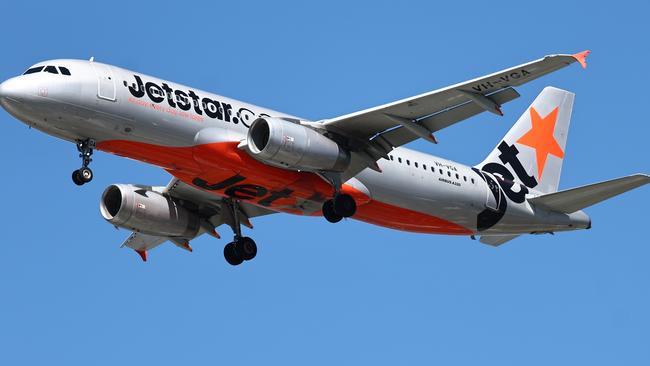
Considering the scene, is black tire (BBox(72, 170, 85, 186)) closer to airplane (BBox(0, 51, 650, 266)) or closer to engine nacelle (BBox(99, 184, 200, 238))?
airplane (BBox(0, 51, 650, 266))

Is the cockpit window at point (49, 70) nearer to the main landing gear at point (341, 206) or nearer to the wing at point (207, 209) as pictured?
the wing at point (207, 209)

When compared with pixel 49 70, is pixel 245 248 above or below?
below

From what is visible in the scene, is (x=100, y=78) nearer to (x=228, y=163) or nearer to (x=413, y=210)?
(x=228, y=163)

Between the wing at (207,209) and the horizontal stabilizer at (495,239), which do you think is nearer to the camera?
the wing at (207,209)

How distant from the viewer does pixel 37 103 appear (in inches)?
1395

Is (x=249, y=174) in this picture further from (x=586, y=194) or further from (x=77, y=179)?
(x=586, y=194)

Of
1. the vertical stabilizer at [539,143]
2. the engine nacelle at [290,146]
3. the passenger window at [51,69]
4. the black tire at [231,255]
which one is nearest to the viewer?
the passenger window at [51,69]

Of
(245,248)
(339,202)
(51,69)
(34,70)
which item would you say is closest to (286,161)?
(339,202)

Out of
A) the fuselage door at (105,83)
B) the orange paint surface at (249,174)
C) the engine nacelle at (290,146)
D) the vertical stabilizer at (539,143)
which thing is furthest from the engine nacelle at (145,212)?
the vertical stabilizer at (539,143)

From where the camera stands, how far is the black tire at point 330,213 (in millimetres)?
40094

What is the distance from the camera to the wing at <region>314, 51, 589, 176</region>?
117 ft

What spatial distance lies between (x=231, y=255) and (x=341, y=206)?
5.72 m

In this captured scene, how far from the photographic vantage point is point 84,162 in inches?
1448

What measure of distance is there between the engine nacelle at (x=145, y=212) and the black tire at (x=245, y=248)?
7.73ft
